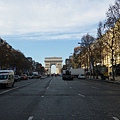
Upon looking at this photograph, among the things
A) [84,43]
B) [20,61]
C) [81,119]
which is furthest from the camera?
[20,61]

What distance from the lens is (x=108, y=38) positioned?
60.7 metres

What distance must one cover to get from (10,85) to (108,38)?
30247 millimetres

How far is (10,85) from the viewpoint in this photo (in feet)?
122

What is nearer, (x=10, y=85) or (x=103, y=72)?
(x=10, y=85)

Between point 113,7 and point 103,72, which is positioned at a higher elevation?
point 113,7

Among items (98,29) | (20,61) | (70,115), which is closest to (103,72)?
(98,29)

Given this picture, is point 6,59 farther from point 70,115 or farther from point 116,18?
point 70,115

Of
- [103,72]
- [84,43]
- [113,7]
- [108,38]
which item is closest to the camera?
[113,7]

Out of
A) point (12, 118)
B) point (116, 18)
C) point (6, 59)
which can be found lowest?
point (12, 118)

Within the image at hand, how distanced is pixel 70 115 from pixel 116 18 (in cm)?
4230

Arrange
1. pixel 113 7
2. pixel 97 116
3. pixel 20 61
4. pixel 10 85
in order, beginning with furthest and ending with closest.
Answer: pixel 20 61 < pixel 113 7 < pixel 10 85 < pixel 97 116

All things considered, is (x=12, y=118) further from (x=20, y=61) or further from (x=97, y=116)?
(x=20, y=61)

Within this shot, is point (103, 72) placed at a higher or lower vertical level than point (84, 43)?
lower

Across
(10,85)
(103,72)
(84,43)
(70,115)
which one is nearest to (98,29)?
(103,72)
